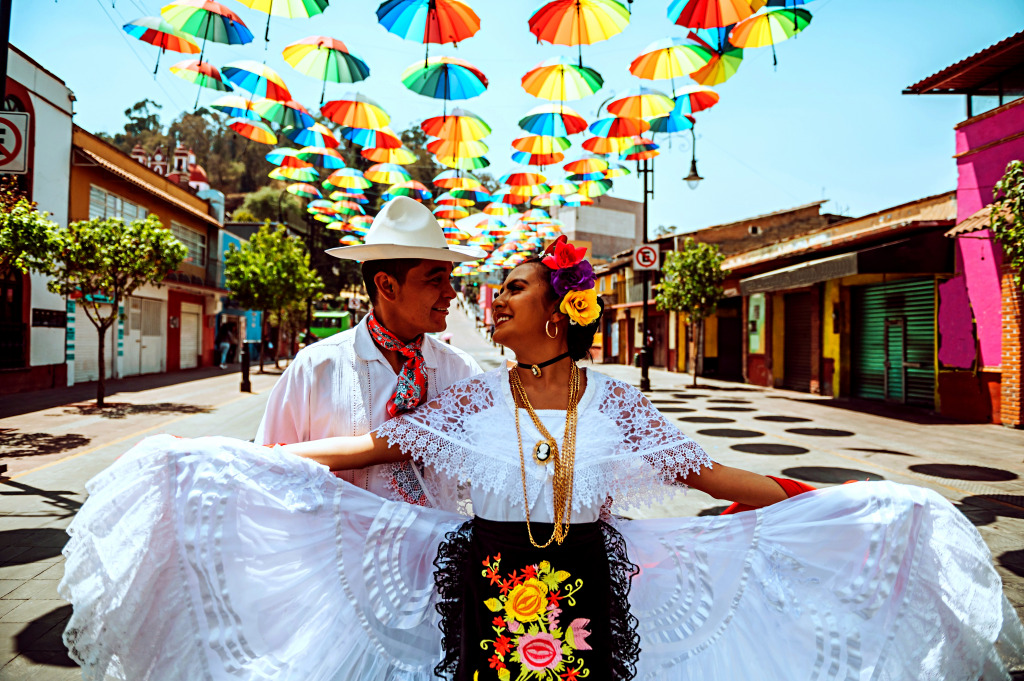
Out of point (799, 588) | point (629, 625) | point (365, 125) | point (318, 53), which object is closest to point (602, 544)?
point (629, 625)

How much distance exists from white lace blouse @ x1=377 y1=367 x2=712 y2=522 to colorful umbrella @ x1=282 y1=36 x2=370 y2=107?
28.3 ft

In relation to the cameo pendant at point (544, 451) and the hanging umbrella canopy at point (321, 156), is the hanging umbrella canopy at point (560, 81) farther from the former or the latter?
the cameo pendant at point (544, 451)

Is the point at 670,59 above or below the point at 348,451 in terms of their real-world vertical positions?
above

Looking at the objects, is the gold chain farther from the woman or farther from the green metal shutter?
the green metal shutter

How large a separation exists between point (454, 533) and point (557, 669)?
22.2 inches

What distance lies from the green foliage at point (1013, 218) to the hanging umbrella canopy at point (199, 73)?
38.7ft

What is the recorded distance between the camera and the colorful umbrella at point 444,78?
9.03 metres

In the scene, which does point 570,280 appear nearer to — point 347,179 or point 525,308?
point 525,308

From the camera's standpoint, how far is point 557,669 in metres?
1.95

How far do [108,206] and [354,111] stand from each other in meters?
15.2

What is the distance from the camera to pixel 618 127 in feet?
32.7

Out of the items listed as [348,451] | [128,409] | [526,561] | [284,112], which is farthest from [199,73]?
[526,561]

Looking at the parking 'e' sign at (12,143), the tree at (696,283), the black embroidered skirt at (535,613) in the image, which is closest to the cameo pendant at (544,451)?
the black embroidered skirt at (535,613)

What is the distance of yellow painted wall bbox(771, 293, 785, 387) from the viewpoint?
21.5m
